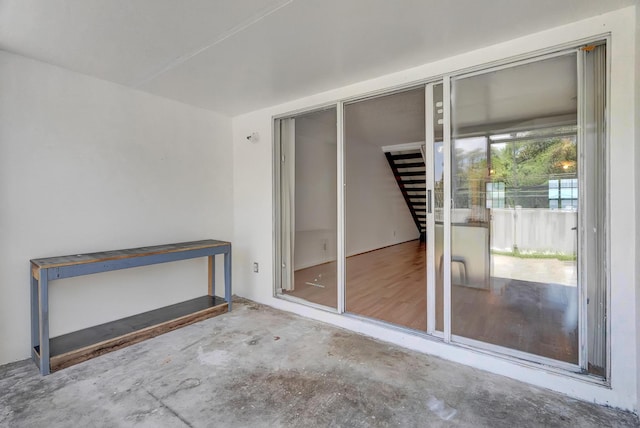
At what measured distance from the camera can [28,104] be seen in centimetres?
232

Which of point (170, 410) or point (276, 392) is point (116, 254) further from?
point (276, 392)

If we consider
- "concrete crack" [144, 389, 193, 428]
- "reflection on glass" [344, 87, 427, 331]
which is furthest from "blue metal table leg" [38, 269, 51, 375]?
"reflection on glass" [344, 87, 427, 331]

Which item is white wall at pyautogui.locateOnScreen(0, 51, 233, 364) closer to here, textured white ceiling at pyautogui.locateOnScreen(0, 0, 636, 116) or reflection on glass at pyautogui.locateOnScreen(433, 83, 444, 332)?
textured white ceiling at pyautogui.locateOnScreen(0, 0, 636, 116)

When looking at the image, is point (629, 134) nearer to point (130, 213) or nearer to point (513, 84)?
point (513, 84)

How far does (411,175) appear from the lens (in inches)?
298

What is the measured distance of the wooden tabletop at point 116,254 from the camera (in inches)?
85.9

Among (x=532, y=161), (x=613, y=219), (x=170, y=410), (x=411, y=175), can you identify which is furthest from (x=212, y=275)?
(x=411, y=175)

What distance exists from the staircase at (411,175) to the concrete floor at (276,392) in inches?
182

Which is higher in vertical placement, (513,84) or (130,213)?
(513,84)

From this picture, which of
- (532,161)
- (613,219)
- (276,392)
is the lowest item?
(276,392)

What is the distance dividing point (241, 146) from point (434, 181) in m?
2.45

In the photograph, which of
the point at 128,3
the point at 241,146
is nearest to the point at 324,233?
the point at 241,146

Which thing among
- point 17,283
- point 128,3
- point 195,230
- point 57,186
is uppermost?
point 128,3

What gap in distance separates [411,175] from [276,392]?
659cm
